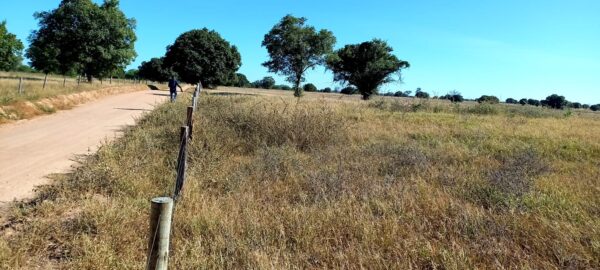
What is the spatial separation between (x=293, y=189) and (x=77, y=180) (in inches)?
124

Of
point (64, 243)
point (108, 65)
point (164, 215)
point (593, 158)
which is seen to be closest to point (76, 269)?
point (64, 243)

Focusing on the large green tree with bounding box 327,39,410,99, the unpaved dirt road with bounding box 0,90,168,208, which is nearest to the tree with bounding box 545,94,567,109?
the large green tree with bounding box 327,39,410,99

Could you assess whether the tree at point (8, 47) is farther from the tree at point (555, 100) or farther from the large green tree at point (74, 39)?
the tree at point (555, 100)

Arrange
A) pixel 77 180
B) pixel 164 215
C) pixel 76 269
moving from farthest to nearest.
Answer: pixel 77 180
pixel 76 269
pixel 164 215

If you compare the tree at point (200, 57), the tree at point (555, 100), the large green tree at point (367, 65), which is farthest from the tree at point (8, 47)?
the tree at point (555, 100)

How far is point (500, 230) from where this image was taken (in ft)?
17.1

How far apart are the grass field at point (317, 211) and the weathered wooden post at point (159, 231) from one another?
35.7 inches

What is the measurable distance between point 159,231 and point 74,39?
51130 millimetres

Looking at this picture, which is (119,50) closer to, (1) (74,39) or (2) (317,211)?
(1) (74,39)

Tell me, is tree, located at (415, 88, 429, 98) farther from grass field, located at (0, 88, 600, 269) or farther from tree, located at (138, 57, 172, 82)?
tree, located at (138, 57, 172, 82)

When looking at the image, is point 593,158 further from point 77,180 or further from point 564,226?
point 77,180

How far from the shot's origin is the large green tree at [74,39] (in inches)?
1853

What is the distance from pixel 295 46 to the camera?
171ft

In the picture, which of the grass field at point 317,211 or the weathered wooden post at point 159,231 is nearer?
the weathered wooden post at point 159,231
